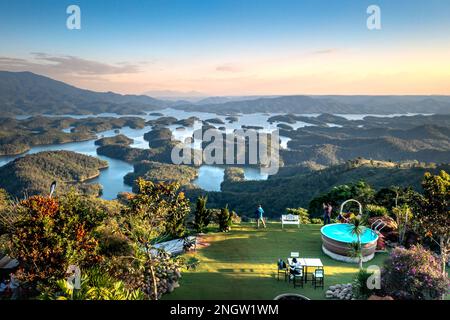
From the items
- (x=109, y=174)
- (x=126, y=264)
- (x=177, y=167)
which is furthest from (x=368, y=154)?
(x=126, y=264)

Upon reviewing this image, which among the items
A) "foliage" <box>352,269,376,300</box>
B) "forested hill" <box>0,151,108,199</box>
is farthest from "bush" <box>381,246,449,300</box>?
"forested hill" <box>0,151,108,199</box>

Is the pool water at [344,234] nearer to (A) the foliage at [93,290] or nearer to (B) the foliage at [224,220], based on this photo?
(B) the foliage at [224,220]

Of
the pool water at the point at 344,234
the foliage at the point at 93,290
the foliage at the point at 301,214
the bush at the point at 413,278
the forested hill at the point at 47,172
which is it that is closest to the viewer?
the foliage at the point at 93,290

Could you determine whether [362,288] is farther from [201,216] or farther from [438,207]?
[201,216]

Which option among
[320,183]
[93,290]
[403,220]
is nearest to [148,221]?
[93,290]

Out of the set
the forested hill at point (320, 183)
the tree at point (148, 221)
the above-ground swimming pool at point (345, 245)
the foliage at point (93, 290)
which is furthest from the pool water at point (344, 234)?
the forested hill at point (320, 183)

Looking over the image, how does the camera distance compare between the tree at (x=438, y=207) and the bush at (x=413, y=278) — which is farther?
the tree at (x=438, y=207)

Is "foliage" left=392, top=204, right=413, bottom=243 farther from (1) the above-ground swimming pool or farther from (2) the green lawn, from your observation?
(2) the green lawn
